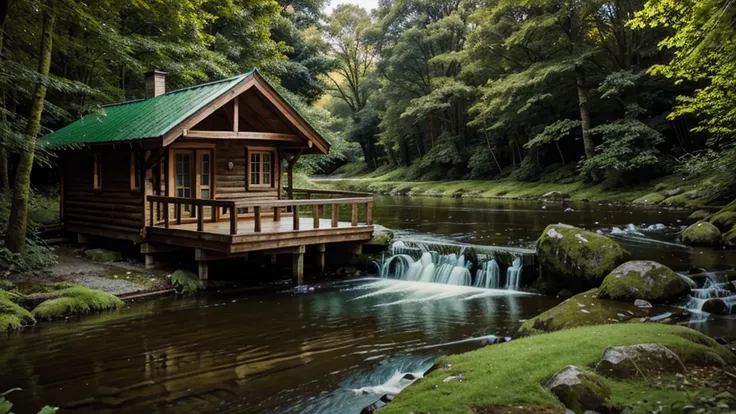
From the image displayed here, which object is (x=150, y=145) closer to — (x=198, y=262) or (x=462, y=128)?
(x=198, y=262)

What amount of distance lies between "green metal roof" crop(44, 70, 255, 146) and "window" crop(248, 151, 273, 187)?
261cm

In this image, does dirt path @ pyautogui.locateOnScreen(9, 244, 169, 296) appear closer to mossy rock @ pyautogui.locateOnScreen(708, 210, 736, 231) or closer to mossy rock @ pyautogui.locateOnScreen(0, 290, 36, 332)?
mossy rock @ pyautogui.locateOnScreen(0, 290, 36, 332)

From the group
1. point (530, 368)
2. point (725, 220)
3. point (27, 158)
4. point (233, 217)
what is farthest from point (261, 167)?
point (725, 220)

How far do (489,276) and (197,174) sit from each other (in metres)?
8.70

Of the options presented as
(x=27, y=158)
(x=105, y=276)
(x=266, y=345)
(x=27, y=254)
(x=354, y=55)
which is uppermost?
(x=354, y=55)

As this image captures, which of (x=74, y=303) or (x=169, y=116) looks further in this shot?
(x=169, y=116)

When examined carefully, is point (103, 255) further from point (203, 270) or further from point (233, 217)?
point (233, 217)

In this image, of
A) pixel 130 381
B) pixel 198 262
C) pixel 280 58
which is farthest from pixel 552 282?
pixel 280 58

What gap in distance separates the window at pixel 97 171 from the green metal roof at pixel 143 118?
73 centimetres

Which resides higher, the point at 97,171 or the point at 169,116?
the point at 169,116

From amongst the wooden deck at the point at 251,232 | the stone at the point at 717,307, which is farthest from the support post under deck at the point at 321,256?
the stone at the point at 717,307

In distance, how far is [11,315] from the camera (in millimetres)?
10633

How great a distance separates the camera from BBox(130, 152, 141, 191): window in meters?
15.9

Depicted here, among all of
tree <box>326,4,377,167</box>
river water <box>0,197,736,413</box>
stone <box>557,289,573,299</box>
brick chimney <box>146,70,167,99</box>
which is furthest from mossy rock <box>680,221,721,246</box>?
tree <box>326,4,377,167</box>
